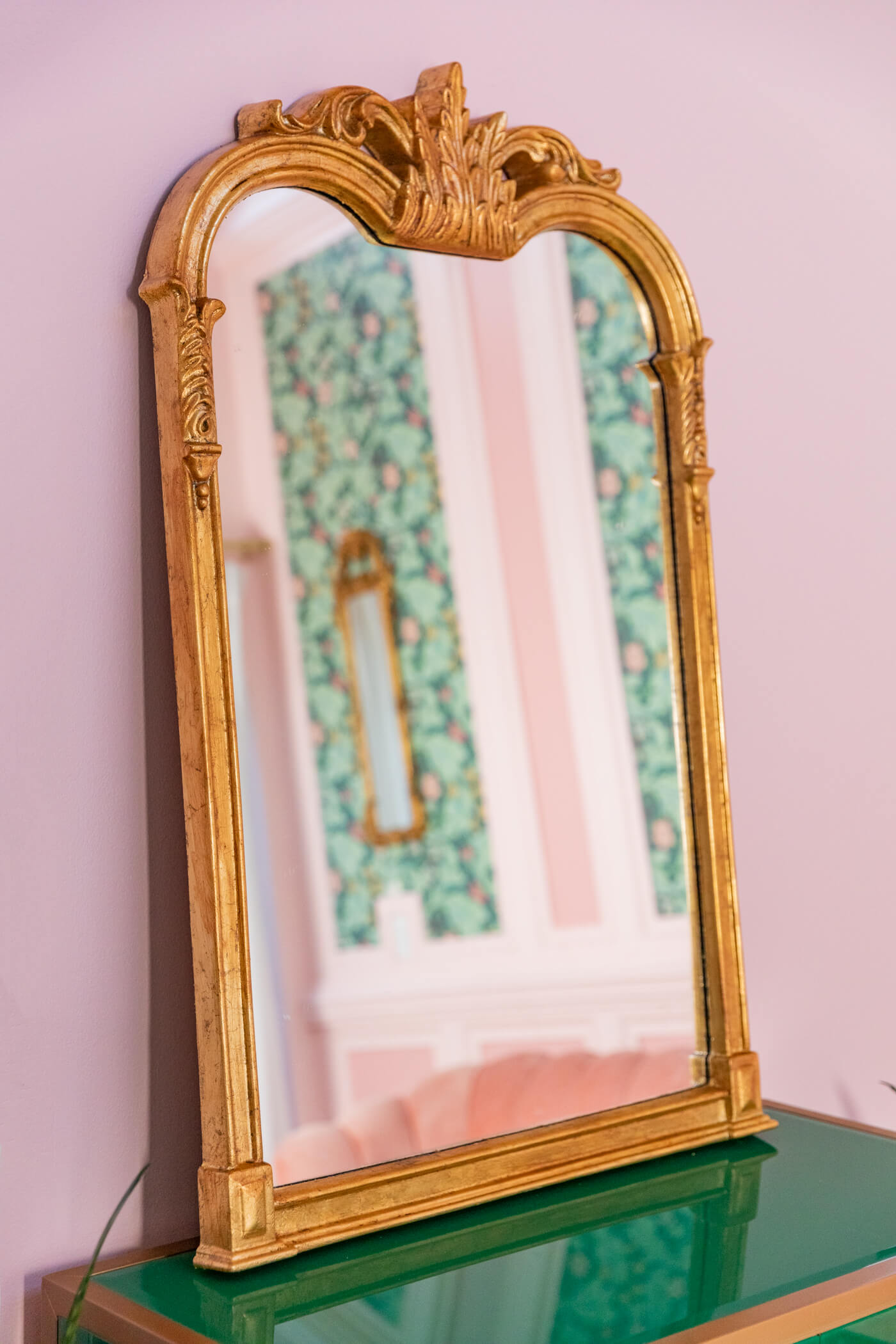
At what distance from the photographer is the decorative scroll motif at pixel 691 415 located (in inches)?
73.2

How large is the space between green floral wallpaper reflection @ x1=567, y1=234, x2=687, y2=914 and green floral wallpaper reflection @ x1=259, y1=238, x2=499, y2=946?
267 millimetres

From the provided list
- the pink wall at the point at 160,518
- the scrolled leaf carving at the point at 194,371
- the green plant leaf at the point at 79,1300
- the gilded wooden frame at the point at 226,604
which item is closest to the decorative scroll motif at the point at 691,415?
the gilded wooden frame at the point at 226,604

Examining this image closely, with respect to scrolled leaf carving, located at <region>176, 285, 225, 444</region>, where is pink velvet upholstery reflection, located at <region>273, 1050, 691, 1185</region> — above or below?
below

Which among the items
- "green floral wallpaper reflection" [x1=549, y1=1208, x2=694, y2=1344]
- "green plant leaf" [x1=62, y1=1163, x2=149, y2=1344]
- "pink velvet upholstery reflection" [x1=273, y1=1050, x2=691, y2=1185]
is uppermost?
"pink velvet upholstery reflection" [x1=273, y1=1050, x2=691, y2=1185]

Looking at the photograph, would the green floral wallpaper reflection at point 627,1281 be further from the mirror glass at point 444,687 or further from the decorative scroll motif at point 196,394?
the decorative scroll motif at point 196,394

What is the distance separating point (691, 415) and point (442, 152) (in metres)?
0.48

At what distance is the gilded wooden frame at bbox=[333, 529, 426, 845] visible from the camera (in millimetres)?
1568

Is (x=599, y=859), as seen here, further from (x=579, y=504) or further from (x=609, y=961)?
(x=579, y=504)

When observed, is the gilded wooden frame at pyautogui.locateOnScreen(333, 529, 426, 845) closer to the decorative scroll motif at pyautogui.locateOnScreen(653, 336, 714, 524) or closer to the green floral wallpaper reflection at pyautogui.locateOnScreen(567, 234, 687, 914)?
the green floral wallpaper reflection at pyautogui.locateOnScreen(567, 234, 687, 914)

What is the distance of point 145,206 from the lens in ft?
4.91

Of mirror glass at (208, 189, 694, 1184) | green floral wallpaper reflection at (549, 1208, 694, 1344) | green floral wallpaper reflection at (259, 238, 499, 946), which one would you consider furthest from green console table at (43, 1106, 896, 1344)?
green floral wallpaper reflection at (259, 238, 499, 946)

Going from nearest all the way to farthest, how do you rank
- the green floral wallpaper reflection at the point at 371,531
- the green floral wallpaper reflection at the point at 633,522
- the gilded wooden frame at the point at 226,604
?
1. the gilded wooden frame at the point at 226,604
2. the green floral wallpaper reflection at the point at 371,531
3. the green floral wallpaper reflection at the point at 633,522

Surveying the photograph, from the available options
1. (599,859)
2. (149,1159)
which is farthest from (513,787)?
(149,1159)

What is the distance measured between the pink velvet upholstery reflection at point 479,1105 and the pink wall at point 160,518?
0.16 meters
